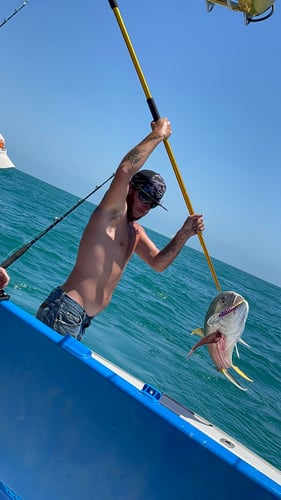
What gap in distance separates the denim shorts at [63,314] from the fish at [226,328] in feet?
2.51

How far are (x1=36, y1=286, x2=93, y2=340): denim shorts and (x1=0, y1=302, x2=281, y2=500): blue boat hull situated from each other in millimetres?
477

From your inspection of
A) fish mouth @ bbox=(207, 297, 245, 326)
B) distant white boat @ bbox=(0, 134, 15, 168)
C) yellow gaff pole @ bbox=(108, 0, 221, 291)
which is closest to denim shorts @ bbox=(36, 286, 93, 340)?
fish mouth @ bbox=(207, 297, 245, 326)

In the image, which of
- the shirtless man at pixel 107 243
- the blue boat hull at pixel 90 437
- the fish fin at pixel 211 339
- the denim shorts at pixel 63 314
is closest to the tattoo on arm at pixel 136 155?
the shirtless man at pixel 107 243

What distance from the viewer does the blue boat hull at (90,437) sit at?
1688 mm

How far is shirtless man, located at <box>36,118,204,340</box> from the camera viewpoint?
2443 millimetres

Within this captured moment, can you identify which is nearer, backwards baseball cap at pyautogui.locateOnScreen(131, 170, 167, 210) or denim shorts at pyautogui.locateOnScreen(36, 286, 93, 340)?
denim shorts at pyautogui.locateOnScreen(36, 286, 93, 340)

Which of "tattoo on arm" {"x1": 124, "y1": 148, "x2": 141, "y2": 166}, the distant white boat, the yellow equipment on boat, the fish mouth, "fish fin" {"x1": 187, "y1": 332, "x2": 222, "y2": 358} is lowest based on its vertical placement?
"fish fin" {"x1": 187, "y1": 332, "x2": 222, "y2": 358}

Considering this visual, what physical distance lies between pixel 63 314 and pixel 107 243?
1.63 feet

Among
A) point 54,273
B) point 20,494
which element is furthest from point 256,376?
point 20,494

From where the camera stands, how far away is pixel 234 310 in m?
2.71

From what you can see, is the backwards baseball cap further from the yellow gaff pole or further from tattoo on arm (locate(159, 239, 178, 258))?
tattoo on arm (locate(159, 239, 178, 258))

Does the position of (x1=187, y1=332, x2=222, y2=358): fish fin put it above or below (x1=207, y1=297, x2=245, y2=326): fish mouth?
below

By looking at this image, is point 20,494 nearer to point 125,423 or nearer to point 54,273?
point 125,423

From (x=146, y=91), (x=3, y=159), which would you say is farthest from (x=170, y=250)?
(x=3, y=159)
